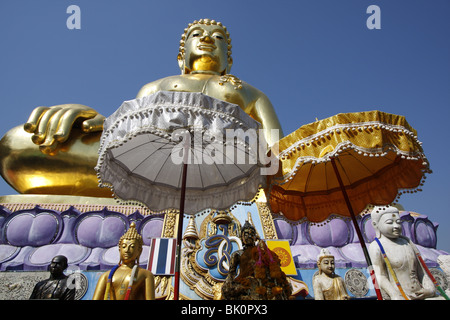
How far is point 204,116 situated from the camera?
2479 millimetres

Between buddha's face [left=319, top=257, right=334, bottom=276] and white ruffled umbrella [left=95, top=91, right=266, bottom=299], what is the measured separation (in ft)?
5.82

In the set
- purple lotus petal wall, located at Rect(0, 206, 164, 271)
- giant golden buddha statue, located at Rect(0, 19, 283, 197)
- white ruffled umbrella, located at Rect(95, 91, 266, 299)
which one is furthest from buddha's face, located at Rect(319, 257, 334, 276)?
purple lotus petal wall, located at Rect(0, 206, 164, 271)

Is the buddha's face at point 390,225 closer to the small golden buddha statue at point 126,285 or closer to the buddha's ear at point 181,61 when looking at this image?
the small golden buddha statue at point 126,285

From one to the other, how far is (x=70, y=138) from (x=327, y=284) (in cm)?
592

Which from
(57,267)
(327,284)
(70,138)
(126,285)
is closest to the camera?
(126,285)

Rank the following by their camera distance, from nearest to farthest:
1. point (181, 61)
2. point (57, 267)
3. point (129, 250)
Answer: point (129, 250), point (57, 267), point (181, 61)

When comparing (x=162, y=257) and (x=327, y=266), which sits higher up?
(x=162, y=257)

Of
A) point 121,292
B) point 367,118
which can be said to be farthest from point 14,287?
point 367,118

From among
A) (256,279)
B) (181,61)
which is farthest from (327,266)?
(181,61)

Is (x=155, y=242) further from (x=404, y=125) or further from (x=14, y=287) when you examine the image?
(x=404, y=125)

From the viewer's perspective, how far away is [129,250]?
8.48ft

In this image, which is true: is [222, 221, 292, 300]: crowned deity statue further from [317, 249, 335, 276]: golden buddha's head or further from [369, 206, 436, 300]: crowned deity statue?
[317, 249, 335, 276]: golden buddha's head

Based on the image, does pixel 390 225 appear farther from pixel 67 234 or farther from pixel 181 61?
pixel 181 61

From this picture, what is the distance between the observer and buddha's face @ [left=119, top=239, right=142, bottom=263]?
8.44ft
